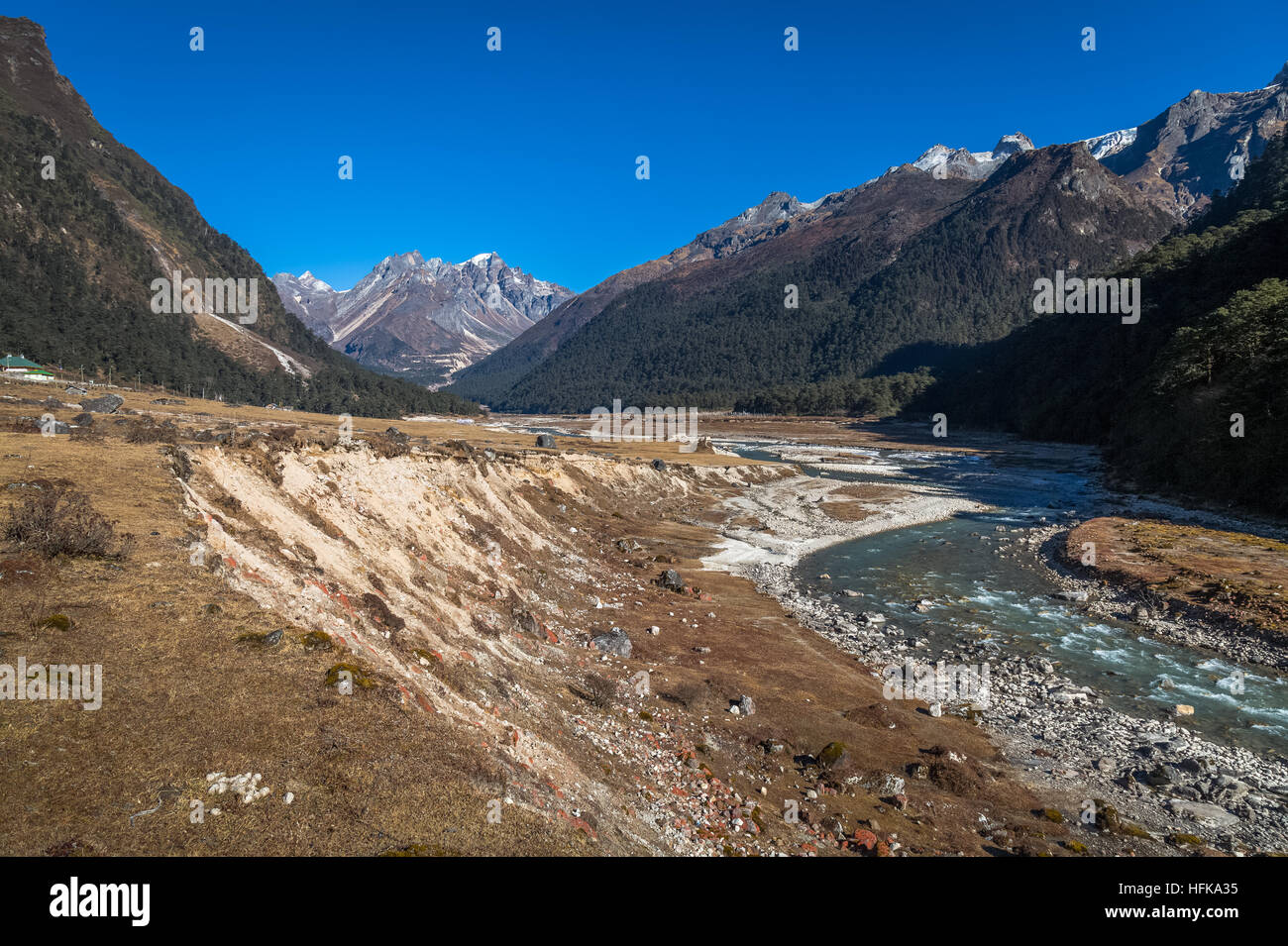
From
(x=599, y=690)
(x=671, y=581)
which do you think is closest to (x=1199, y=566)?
(x=671, y=581)

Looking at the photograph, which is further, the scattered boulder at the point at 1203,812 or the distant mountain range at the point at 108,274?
the distant mountain range at the point at 108,274

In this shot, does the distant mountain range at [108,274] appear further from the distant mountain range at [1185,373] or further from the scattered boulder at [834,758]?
the distant mountain range at [1185,373]

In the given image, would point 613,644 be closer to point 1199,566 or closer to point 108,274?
point 1199,566

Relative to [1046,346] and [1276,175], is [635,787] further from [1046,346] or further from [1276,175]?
[1276,175]

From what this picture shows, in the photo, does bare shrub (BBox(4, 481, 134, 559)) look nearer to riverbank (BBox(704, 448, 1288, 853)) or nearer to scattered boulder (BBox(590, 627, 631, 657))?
scattered boulder (BBox(590, 627, 631, 657))

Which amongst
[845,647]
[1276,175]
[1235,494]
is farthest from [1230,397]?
[1276,175]

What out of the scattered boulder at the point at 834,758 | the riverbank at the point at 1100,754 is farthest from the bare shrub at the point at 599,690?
the riverbank at the point at 1100,754

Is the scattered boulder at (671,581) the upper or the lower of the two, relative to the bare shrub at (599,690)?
upper

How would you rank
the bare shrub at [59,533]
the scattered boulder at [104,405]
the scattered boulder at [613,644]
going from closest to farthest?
the bare shrub at [59,533]
the scattered boulder at [613,644]
the scattered boulder at [104,405]
